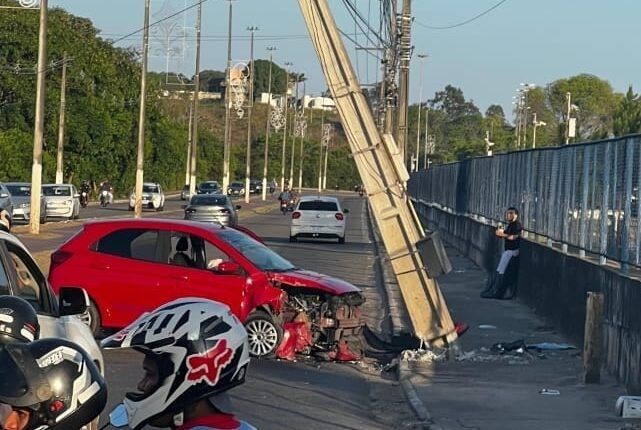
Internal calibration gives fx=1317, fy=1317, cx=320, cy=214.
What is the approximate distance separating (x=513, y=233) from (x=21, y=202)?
2672cm

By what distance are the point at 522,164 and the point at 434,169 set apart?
32767mm

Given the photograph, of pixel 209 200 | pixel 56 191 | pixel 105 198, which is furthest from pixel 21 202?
pixel 105 198

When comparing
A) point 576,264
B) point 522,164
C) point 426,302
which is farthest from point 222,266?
point 522,164

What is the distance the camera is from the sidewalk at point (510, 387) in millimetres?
11945

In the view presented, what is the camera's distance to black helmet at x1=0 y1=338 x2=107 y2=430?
3674 mm

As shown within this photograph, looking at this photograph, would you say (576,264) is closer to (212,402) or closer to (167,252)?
(167,252)

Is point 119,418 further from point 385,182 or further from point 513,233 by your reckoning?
point 513,233

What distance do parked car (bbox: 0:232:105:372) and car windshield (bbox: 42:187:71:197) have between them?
43.2m

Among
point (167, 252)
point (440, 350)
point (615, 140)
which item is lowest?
point (440, 350)

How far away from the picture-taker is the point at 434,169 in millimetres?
59500

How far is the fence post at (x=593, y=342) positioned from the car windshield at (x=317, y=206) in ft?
97.3

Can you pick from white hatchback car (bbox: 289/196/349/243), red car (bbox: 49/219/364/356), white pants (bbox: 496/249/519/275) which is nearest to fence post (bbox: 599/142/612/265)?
red car (bbox: 49/219/364/356)

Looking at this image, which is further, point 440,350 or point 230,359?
point 440,350

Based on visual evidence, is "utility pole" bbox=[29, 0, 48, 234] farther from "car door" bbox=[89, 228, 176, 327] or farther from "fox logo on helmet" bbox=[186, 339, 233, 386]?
"fox logo on helmet" bbox=[186, 339, 233, 386]
